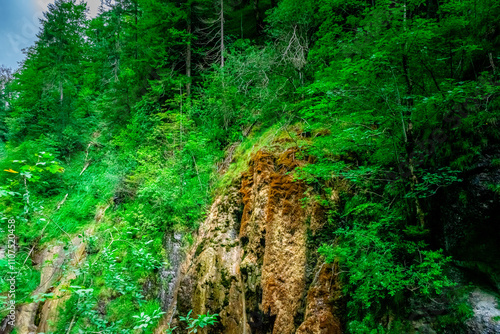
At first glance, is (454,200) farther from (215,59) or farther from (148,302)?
(215,59)

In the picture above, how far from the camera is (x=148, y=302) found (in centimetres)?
871

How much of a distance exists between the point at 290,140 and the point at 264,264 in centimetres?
330

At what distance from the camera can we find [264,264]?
5.72m

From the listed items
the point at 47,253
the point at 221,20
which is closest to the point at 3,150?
the point at 47,253

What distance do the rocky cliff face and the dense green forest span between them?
0.36 m

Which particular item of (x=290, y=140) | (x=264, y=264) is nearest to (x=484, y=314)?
(x=264, y=264)

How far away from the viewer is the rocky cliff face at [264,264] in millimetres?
4957

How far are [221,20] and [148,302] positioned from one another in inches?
520

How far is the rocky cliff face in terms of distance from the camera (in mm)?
4957

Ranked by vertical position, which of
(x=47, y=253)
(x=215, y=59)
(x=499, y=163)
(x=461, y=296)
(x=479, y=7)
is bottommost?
(x=47, y=253)

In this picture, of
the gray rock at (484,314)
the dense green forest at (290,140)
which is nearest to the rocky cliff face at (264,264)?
the dense green forest at (290,140)

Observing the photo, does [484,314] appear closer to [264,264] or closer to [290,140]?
[264,264]

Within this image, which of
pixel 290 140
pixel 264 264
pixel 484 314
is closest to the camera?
pixel 484 314

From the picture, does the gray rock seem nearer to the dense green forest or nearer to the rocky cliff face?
the dense green forest
